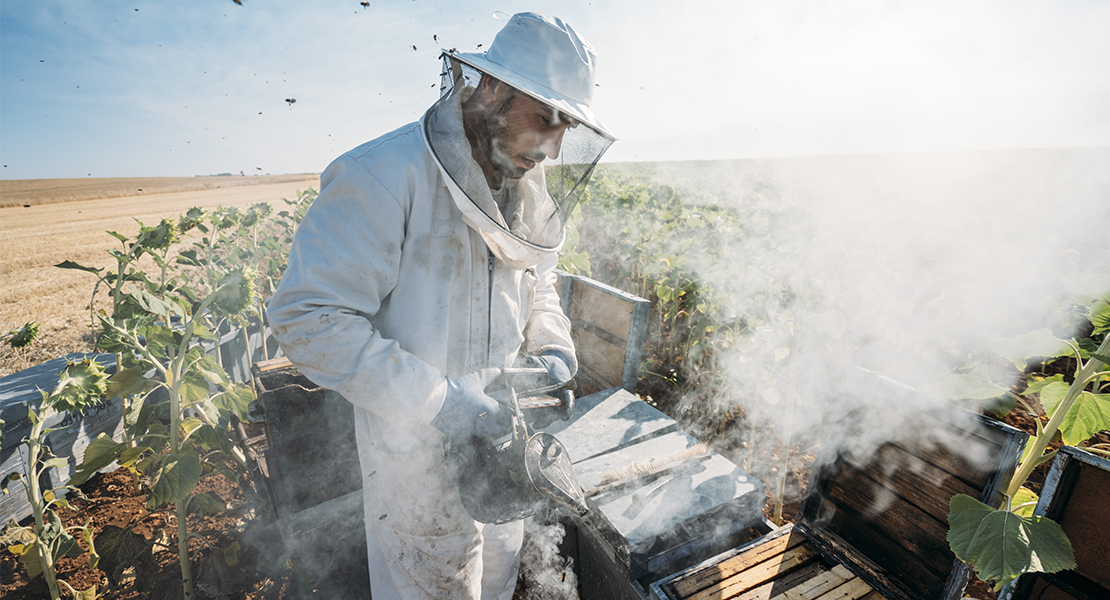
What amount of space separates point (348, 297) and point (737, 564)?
2.06 m

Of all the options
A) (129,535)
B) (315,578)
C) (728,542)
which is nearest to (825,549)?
(728,542)

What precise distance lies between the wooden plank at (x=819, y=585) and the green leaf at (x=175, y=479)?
2.66 m

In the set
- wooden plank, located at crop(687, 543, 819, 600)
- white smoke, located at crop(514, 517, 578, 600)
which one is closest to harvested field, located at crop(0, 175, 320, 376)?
white smoke, located at crop(514, 517, 578, 600)

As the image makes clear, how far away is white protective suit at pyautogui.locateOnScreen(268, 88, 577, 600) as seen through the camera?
1.35 m

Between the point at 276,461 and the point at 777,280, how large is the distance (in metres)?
3.62

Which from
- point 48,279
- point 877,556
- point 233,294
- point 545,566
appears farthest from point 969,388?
point 48,279

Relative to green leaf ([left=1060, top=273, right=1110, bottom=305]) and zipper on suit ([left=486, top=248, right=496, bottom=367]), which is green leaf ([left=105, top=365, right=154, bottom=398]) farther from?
green leaf ([left=1060, top=273, right=1110, bottom=305])

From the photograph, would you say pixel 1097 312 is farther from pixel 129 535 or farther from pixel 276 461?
pixel 129 535

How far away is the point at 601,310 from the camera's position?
12.1ft

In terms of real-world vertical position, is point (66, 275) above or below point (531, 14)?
below

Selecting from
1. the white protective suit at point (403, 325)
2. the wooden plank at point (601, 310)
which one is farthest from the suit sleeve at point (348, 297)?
the wooden plank at point (601, 310)

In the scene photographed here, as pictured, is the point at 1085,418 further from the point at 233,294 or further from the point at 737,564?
the point at 233,294

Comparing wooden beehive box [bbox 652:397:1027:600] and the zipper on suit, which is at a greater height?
the zipper on suit

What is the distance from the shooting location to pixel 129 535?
7.04 feet
